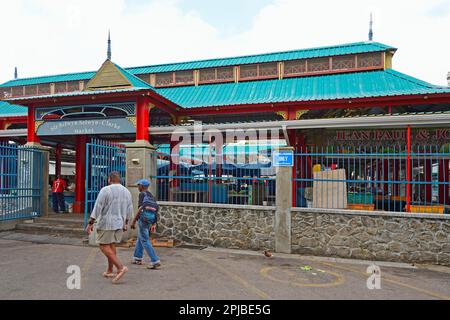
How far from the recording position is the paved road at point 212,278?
485cm

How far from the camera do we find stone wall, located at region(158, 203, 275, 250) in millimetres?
8000

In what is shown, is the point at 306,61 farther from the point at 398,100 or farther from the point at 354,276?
the point at 354,276

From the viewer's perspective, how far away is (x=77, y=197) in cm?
1227

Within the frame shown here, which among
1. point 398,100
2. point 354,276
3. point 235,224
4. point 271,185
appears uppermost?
point 398,100

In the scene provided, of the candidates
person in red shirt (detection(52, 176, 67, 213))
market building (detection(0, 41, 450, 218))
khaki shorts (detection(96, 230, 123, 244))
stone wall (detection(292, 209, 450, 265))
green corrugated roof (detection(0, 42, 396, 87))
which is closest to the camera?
khaki shorts (detection(96, 230, 123, 244))

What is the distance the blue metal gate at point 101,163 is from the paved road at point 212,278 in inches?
69.1

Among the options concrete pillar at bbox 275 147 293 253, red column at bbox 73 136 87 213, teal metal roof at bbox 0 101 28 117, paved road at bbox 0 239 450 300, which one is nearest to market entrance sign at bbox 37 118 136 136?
red column at bbox 73 136 87 213

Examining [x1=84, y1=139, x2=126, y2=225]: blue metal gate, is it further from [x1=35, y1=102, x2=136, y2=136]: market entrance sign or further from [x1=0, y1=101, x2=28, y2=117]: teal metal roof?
[x1=0, y1=101, x2=28, y2=117]: teal metal roof

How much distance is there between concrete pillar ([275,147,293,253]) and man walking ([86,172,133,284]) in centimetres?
374

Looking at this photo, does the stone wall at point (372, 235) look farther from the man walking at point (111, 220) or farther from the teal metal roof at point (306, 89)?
the man walking at point (111, 220)

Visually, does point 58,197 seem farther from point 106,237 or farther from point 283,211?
point 283,211

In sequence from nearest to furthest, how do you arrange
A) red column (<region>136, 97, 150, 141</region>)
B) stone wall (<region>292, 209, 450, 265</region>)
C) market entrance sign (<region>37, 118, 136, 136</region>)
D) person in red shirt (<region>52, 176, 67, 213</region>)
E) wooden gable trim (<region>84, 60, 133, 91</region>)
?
stone wall (<region>292, 209, 450, 265</region>)
red column (<region>136, 97, 150, 141</region>)
market entrance sign (<region>37, 118, 136, 136</region>)
wooden gable trim (<region>84, 60, 133, 91</region>)
person in red shirt (<region>52, 176, 67, 213</region>)
